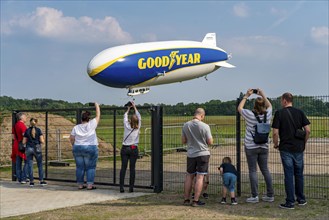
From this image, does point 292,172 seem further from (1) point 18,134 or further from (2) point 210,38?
(2) point 210,38

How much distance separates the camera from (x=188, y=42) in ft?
115

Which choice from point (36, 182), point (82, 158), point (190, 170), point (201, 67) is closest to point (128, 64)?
point (201, 67)

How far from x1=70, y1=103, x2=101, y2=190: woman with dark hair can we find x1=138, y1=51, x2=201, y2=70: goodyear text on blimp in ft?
58.7

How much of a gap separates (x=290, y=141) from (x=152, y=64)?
73.1 ft

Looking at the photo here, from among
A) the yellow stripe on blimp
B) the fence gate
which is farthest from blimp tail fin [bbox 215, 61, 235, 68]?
the fence gate

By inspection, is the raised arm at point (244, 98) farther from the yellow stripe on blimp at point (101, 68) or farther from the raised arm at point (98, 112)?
the yellow stripe on blimp at point (101, 68)

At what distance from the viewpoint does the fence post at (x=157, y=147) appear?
11586 mm

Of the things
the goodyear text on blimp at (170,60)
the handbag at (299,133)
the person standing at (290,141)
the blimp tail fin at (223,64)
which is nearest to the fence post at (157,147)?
the person standing at (290,141)

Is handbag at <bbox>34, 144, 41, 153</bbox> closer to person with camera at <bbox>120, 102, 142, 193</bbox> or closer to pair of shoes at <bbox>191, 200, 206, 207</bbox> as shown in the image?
person with camera at <bbox>120, 102, 142, 193</bbox>

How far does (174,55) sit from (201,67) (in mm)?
3540

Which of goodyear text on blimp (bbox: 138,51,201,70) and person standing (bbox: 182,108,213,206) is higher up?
goodyear text on blimp (bbox: 138,51,201,70)

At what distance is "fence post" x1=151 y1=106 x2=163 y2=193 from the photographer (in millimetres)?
11586

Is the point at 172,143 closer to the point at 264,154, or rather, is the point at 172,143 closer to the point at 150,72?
the point at 264,154

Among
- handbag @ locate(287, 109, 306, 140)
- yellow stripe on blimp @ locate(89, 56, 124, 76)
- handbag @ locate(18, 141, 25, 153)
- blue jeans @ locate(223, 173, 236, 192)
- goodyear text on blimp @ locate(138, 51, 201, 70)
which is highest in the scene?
goodyear text on blimp @ locate(138, 51, 201, 70)
